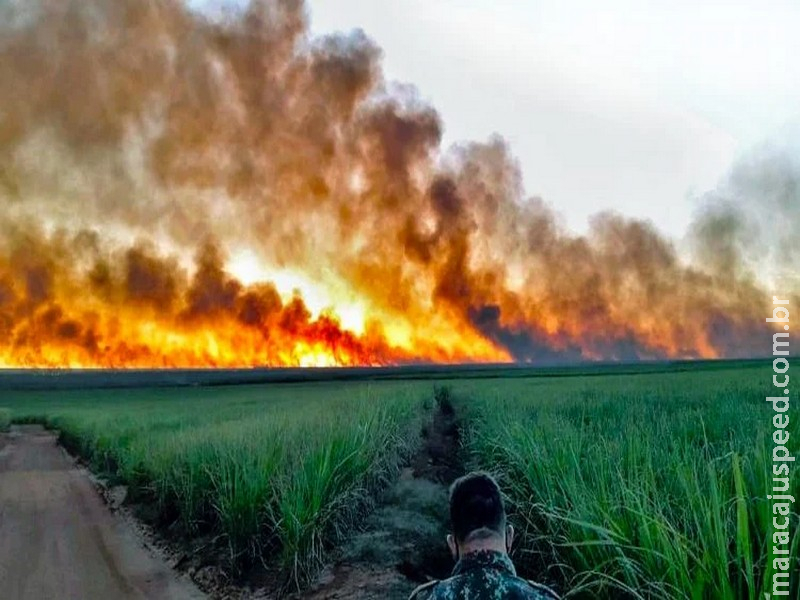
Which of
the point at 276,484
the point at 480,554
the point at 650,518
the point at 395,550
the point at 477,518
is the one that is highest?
the point at 477,518

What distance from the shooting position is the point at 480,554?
3.03 meters

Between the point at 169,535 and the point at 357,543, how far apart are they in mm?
4391

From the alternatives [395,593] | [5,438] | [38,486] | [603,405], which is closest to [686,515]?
A: [395,593]

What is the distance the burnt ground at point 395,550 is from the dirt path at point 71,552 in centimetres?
208

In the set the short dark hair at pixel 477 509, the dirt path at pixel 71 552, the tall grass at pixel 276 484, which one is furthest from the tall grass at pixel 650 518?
the dirt path at pixel 71 552

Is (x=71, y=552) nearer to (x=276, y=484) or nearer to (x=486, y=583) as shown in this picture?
(x=276, y=484)

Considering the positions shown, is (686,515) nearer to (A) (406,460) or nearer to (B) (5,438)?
(A) (406,460)

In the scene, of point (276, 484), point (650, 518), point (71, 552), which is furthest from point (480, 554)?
point (71, 552)

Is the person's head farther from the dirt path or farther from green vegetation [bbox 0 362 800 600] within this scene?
the dirt path

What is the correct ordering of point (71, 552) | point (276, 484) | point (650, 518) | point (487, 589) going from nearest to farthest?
point (487, 589)
point (650, 518)
point (276, 484)
point (71, 552)

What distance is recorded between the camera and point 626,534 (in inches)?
207

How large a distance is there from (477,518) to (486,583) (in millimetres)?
294

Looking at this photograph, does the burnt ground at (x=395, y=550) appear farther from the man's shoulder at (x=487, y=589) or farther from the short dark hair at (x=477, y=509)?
the man's shoulder at (x=487, y=589)

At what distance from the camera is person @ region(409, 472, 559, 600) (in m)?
2.89
